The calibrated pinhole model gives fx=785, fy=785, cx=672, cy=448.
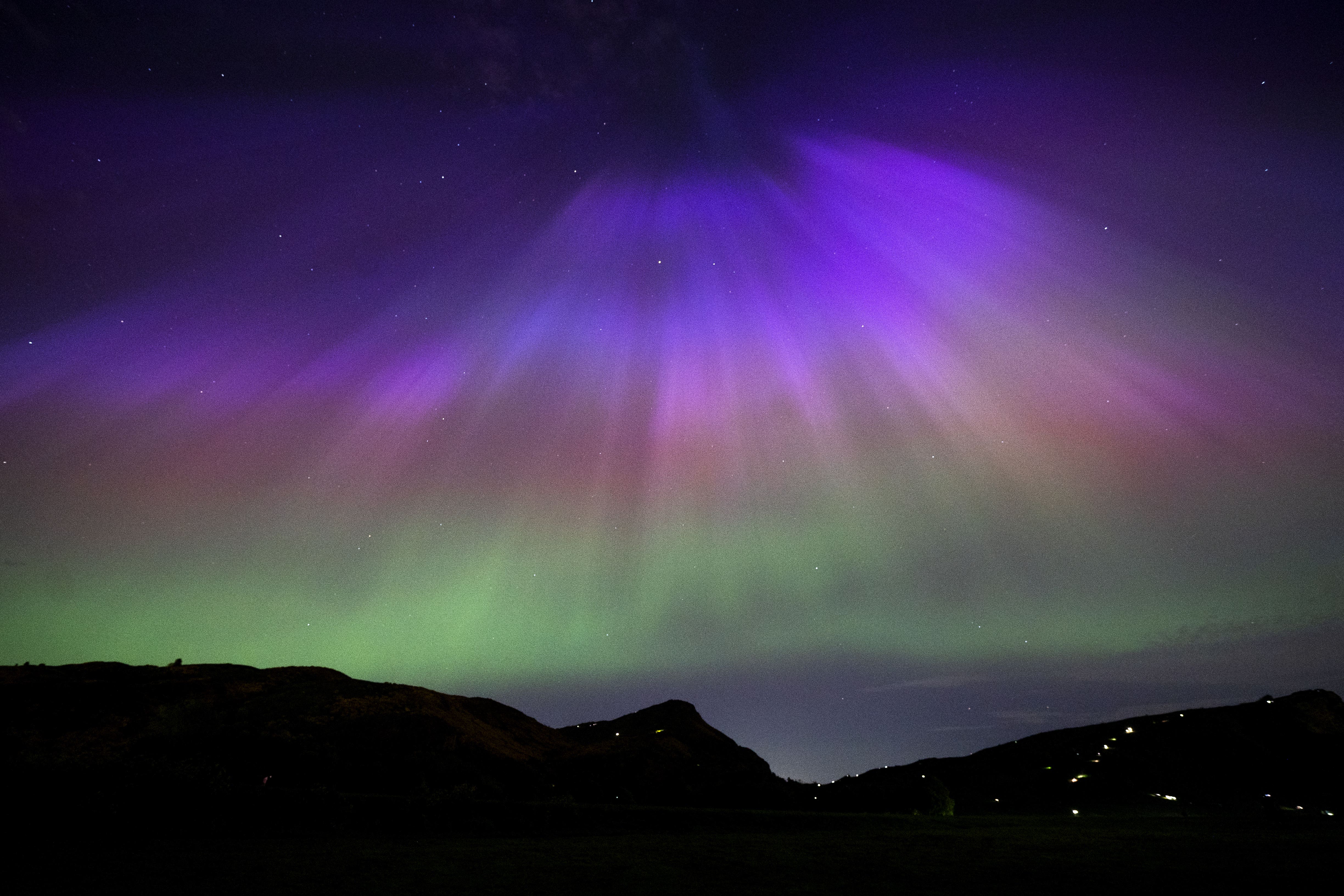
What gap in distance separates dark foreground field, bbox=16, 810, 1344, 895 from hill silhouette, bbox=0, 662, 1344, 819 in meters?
3.81

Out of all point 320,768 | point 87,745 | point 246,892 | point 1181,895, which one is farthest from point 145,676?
point 1181,895

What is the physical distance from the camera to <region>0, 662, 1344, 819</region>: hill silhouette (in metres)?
23.0

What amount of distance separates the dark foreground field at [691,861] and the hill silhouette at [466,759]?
12.5 ft

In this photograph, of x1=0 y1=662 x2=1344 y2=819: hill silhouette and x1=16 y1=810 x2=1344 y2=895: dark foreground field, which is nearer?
x1=16 y1=810 x2=1344 y2=895: dark foreground field

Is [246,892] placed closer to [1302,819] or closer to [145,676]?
[1302,819]

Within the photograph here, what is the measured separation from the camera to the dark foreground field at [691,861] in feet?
45.7

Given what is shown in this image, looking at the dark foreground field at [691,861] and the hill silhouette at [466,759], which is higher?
the hill silhouette at [466,759]

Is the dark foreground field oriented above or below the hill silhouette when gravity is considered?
below

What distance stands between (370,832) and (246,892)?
30.3 ft

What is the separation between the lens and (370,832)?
2167 cm

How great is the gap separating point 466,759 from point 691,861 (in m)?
20.2

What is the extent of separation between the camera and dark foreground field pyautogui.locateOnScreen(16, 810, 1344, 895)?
45.7 ft

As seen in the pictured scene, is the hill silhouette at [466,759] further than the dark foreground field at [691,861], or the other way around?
the hill silhouette at [466,759]

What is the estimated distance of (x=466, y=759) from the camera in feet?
113
